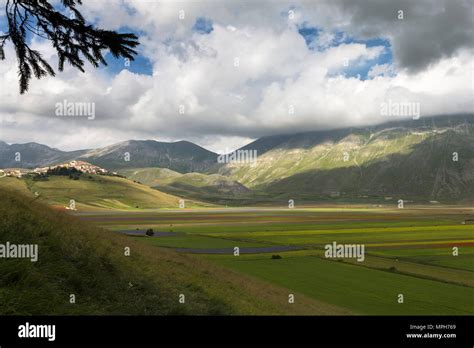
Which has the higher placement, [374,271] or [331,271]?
[374,271]

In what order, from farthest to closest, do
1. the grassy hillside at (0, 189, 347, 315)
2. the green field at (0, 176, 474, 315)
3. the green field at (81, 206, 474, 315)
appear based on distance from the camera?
the green field at (81, 206, 474, 315), the green field at (0, 176, 474, 315), the grassy hillside at (0, 189, 347, 315)

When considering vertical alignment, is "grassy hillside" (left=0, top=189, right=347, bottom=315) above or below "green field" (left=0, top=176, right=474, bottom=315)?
above

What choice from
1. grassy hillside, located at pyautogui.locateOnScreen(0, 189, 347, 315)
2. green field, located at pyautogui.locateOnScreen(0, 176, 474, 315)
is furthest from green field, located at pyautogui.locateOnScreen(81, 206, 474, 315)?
grassy hillside, located at pyautogui.locateOnScreen(0, 189, 347, 315)

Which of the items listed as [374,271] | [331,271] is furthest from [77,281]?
[374,271]

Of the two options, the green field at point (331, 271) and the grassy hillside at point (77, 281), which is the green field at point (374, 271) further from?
the grassy hillside at point (77, 281)

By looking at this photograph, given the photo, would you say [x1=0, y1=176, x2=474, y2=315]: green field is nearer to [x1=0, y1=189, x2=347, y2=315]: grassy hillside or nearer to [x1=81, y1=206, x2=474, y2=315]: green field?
[x1=81, y1=206, x2=474, y2=315]: green field

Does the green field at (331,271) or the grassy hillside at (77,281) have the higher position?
the grassy hillside at (77,281)

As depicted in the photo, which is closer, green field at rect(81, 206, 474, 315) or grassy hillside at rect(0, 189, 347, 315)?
grassy hillside at rect(0, 189, 347, 315)

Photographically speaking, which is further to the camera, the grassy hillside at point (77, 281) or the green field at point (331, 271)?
the green field at point (331, 271)

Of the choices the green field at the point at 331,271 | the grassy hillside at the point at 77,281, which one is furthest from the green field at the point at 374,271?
the grassy hillside at the point at 77,281

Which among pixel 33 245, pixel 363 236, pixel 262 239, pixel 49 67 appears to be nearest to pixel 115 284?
pixel 33 245

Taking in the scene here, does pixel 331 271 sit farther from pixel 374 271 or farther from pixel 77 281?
pixel 77 281
